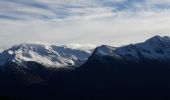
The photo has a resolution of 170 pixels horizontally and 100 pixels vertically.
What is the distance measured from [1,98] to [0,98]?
0.26 meters

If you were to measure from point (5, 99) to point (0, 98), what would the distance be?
94.5 inches

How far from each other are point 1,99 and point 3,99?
0.52 m

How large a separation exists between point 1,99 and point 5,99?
3.24ft

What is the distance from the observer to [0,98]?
136 metres

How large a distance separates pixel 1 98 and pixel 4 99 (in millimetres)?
2731

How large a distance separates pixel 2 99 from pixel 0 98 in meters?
2.40

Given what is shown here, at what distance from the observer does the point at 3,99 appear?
133625mm

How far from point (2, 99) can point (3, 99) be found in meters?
0.29

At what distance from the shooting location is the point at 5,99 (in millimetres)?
134125

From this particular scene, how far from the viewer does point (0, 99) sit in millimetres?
133625

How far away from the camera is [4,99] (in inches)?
5261

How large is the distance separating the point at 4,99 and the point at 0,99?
0.96 metres

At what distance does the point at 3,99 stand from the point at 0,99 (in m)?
0.72
